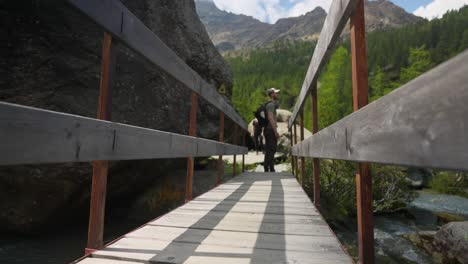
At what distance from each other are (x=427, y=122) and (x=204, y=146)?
259 centimetres

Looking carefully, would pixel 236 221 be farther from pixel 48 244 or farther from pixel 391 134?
pixel 48 244

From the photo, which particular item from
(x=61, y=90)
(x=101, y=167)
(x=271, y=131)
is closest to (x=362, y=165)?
(x=101, y=167)

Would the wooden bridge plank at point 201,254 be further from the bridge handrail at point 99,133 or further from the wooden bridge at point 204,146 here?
the bridge handrail at point 99,133

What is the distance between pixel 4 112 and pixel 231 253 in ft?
4.02

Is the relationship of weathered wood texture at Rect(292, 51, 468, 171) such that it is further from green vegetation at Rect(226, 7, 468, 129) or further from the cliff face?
green vegetation at Rect(226, 7, 468, 129)

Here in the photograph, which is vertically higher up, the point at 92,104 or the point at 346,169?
the point at 92,104

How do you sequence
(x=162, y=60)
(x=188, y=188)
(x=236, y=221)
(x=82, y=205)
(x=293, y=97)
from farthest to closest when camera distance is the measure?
(x=293, y=97) → (x=82, y=205) → (x=188, y=188) → (x=236, y=221) → (x=162, y=60)

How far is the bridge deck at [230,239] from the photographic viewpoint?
148 cm

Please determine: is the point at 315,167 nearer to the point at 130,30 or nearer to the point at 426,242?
the point at 130,30

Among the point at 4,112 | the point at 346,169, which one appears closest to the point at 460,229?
the point at 346,169

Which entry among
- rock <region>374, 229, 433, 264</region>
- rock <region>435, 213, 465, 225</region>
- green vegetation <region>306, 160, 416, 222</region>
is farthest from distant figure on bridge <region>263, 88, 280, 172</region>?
rock <region>435, 213, 465, 225</region>

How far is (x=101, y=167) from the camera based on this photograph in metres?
1.50

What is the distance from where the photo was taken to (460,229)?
5.09 meters

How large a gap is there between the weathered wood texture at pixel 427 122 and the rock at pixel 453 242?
5.33 metres
